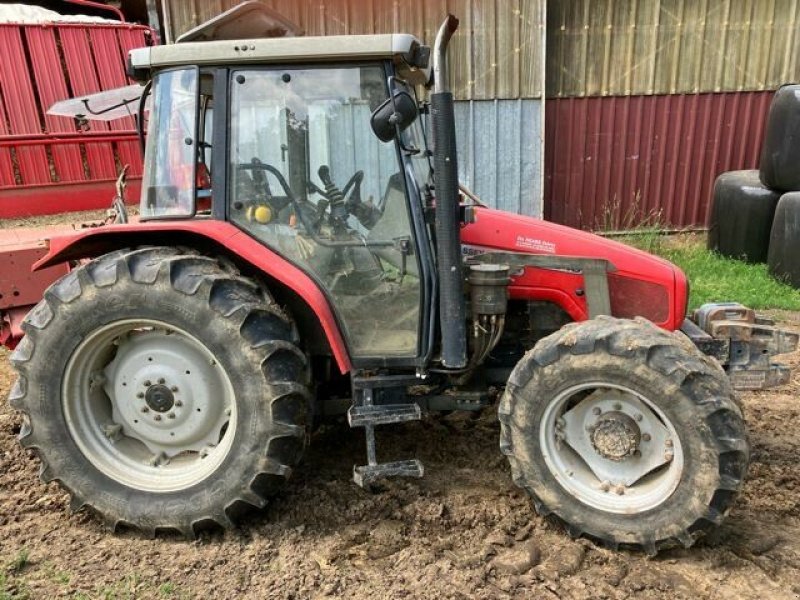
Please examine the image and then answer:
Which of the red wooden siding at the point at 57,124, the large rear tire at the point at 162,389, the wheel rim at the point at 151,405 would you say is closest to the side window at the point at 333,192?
the large rear tire at the point at 162,389

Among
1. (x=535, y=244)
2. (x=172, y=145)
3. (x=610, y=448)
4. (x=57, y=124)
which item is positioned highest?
(x=172, y=145)

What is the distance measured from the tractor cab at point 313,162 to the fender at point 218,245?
64 mm

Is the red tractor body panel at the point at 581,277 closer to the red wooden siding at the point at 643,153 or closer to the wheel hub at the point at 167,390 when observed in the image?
the wheel hub at the point at 167,390

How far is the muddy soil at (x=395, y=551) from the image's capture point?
2393 millimetres

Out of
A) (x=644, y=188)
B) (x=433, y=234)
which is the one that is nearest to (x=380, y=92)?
(x=433, y=234)

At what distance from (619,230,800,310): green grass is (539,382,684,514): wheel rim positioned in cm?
336

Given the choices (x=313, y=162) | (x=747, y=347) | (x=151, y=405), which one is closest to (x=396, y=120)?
(x=313, y=162)

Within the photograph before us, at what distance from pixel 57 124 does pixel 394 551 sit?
6.40 metres

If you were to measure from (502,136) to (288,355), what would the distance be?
561cm

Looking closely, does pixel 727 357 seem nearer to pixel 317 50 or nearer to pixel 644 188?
pixel 317 50

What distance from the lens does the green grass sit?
19.3 feet

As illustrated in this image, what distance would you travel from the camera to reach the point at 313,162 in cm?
267

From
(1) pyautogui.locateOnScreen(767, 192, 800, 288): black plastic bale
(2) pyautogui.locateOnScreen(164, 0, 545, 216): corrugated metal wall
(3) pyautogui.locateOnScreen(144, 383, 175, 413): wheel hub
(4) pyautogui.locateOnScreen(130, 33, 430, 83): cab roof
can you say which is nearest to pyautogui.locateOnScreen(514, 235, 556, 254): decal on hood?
(4) pyautogui.locateOnScreen(130, 33, 430, 83): cab roof

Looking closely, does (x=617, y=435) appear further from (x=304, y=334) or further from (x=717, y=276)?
(x=717, y=276)
